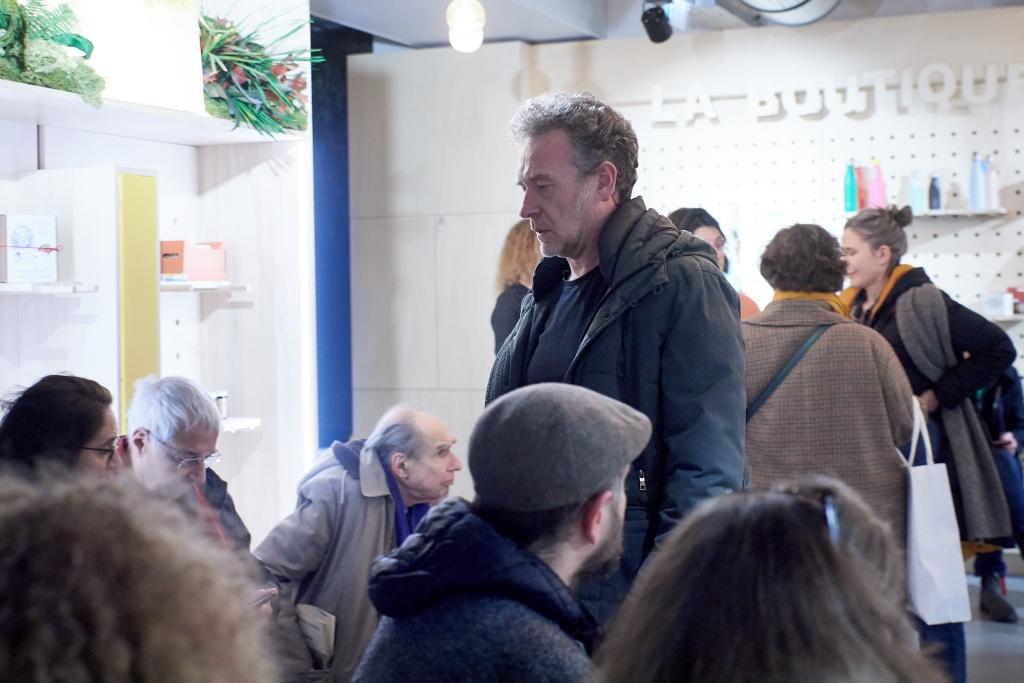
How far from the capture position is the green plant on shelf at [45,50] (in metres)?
3.30

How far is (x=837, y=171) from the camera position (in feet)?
21.7

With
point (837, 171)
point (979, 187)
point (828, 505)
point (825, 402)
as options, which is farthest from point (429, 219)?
point (828, 505)

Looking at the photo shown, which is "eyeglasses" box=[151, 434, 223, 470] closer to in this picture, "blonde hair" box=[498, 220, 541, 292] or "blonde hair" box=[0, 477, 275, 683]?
"blonde hair" box=[498, 220, 541, 292]

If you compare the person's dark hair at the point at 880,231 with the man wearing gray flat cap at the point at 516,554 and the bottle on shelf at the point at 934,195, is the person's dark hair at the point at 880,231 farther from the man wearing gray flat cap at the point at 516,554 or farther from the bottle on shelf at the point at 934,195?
the man wearing gray flat cap at the point at 516,554

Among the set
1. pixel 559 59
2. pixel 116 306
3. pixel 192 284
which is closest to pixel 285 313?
pixel 192 284

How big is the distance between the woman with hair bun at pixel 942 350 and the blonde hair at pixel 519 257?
1190mm

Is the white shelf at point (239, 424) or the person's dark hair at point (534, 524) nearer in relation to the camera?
the person's dark hair at point (534, 524)

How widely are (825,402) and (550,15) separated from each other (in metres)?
3.75

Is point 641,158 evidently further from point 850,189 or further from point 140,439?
point 140,439

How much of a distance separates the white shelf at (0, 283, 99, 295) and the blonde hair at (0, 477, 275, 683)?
2.81m

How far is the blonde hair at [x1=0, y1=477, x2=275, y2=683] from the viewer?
0.74 meters

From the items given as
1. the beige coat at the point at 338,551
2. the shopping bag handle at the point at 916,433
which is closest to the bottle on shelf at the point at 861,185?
the shopping bag handle at the point at 916,433

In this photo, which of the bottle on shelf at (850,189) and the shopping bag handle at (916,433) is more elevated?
the bottle on shelf at (850,189)

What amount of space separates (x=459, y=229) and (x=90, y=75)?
3444mm
